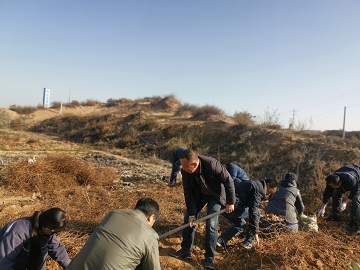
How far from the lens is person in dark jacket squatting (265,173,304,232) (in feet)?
11.3

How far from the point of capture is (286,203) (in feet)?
11.6

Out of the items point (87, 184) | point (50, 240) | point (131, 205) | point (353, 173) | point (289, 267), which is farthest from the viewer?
point (87, 184)

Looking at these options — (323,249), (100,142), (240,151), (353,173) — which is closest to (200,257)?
(323,249)

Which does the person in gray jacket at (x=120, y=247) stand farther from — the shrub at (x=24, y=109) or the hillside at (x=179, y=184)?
the shrub at (x=24, y=109)

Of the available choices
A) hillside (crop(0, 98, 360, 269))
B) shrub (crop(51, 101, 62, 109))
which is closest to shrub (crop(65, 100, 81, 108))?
shrub (crop(51, 101, 62, 109))

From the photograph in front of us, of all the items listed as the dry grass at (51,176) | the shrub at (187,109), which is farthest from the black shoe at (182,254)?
the shrub at (187,109)

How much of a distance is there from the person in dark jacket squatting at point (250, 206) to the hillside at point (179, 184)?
0.16 m

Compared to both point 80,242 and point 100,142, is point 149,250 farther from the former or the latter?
point 100,142

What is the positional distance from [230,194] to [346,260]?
5.31ft

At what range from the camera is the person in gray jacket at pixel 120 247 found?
1.64m

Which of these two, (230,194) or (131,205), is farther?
(131,205)

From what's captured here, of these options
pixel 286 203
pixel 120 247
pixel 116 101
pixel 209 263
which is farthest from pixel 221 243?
pixel 116 101

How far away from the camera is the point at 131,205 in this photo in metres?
4.74

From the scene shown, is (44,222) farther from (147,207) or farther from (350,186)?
(350,186)
